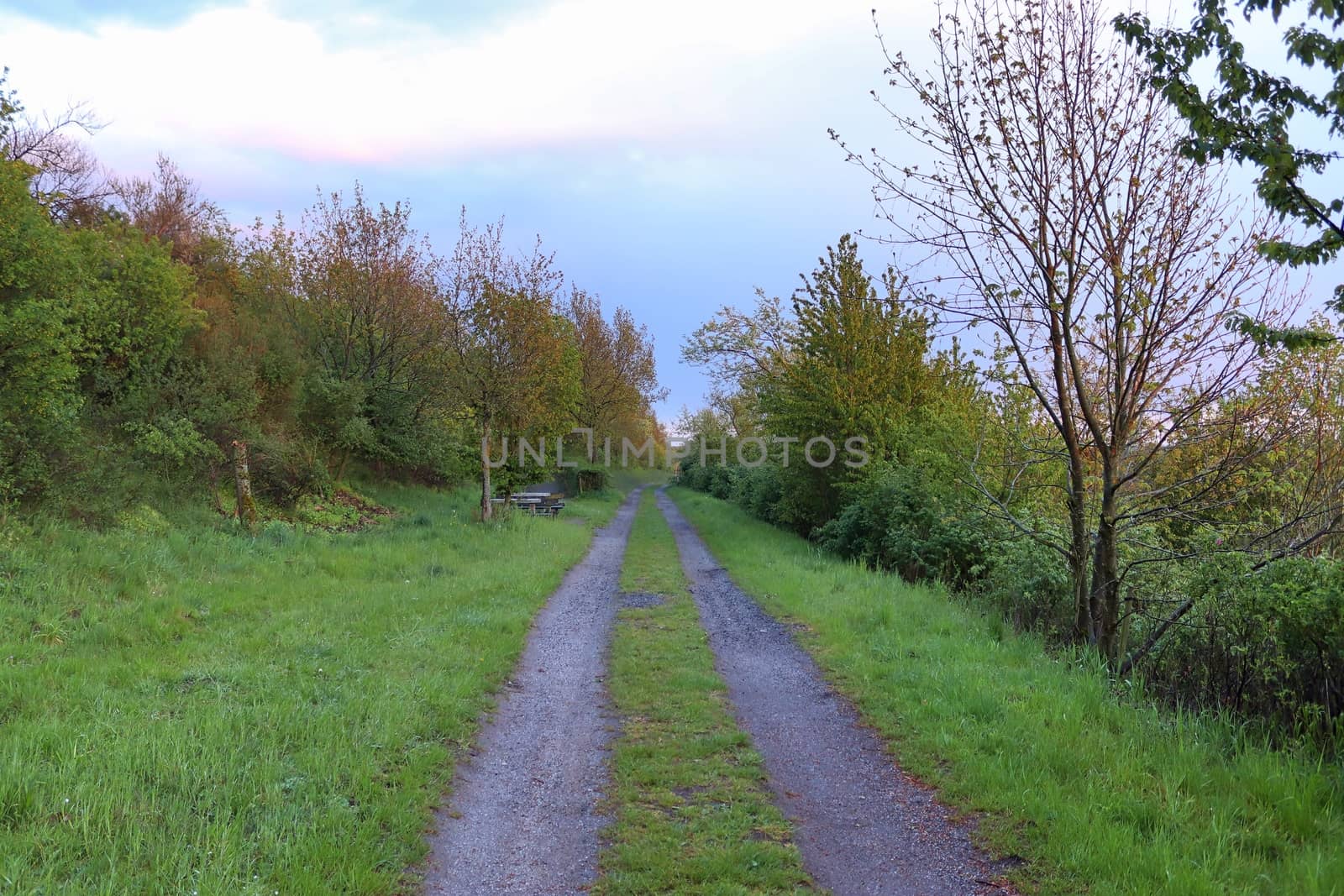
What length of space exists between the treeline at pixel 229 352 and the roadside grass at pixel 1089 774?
34.7 ft

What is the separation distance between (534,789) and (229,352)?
1495 centimetres

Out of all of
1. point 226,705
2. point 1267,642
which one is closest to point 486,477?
point 226,705

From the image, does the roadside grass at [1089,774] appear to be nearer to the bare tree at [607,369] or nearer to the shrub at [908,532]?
the shrub at [908,532]

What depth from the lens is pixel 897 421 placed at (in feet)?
61.0

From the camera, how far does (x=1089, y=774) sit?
14.6ft

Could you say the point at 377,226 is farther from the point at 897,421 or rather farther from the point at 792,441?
the point at 897,421

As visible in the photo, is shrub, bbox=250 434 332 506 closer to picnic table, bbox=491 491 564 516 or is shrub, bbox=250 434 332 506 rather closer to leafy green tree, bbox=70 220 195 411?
leafy green tree, bbox=70 220 195 411

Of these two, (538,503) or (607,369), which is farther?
(607,369)

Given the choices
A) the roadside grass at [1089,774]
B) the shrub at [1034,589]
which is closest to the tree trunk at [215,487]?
the roadside grass at [1089,774]

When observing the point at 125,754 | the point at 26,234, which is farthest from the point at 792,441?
the point at 125,754

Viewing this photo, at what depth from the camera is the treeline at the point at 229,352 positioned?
9883 millimetres

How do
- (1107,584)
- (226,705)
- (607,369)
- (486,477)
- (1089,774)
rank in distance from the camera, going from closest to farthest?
(1089,774) → (226,705) → (1107,584) → (486,477) → (607,369)

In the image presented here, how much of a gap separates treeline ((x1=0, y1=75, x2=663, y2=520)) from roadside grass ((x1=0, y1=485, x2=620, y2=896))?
2179 millimetres

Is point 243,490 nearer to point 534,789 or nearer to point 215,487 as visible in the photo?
point 215,487
